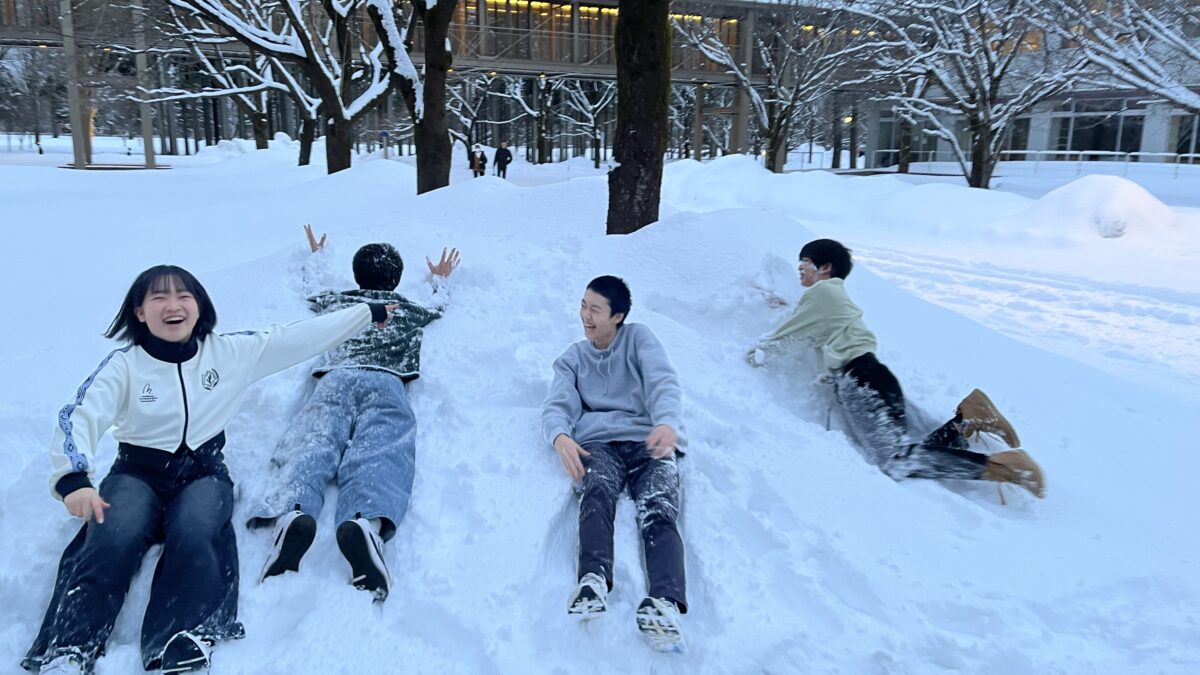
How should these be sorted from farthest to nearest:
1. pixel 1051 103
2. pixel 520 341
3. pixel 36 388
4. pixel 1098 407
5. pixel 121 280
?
pixel 1051 103
pixel 121 280
pixel 1098 407
pixel 520 341
pixel 36 388

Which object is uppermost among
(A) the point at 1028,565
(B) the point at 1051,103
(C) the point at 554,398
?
(B) the point at 1051,103

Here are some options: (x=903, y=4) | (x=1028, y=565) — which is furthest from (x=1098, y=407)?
(x=903, y=4)

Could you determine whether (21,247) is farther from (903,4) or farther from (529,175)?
(529,175)

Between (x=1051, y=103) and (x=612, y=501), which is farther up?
(x=1051, y=103)

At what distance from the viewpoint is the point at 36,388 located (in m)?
4.09

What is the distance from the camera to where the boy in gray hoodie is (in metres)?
2.93

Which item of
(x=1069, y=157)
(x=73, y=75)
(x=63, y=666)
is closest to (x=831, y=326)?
(x=63, y=666)

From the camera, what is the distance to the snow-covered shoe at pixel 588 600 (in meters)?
2.83

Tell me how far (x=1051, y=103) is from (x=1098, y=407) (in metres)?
28.7

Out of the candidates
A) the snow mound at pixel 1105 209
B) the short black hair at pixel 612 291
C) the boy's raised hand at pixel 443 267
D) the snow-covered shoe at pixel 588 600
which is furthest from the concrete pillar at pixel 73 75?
the snow mound at pixel 1105 209

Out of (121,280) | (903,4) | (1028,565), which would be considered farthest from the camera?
(903,4)

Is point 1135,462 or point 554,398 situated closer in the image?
point 554,398

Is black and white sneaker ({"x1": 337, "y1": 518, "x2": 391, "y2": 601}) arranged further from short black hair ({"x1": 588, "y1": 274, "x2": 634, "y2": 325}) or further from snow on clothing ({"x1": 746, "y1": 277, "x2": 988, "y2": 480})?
snow on clothing ({"x1": 746, "y1": 277, "x2": 988, "y2": 480})

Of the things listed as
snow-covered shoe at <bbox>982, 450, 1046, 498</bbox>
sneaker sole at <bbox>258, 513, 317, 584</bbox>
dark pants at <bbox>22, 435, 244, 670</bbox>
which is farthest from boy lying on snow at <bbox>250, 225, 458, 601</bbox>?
snow-covered shoe at <bbox>982, 450, 1046, 498</bbox>
